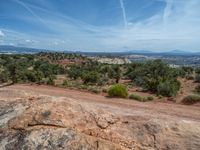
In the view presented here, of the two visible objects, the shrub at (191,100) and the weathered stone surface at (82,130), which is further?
the shrub at (191,100)

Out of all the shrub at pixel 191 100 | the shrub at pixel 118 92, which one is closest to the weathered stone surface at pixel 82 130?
the shrub at pixel 191 100

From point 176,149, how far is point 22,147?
3033mm

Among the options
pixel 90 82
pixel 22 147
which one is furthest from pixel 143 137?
pixel 90 82

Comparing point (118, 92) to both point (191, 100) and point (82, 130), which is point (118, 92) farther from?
point (82, 130)

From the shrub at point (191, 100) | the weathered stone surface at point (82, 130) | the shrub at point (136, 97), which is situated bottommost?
the shrub at point (136, 97)

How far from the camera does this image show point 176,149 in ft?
20.8

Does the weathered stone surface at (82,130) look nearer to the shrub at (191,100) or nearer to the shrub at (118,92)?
the shrub at (191,100)

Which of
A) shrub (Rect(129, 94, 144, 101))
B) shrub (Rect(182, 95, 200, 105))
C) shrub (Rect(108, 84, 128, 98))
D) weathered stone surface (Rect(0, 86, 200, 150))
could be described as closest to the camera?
weathered stone surface (Rect(0, 86, 200, 150))

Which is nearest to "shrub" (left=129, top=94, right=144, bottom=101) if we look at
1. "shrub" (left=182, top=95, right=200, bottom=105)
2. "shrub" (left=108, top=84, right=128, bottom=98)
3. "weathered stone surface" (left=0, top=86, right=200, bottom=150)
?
"shrub" (left=108, top=84, right=128, bottom=98)

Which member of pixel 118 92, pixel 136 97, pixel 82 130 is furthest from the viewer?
pixel 118 92

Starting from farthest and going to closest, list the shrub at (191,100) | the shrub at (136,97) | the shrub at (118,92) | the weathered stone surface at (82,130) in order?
1. the shrub at (118,92)
2. the shrub at (136,97)
3. the shrub at (191,100)
4. the weathered stone surface at (82,130)

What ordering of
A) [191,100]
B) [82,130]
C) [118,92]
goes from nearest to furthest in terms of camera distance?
[82,130] → [191,100] → [118,92]

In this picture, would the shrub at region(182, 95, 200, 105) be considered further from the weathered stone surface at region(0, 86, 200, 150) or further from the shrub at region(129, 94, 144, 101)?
the weathered stone surface at region(0, 86, 200, 150)

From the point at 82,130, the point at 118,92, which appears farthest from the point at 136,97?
the point at 82,130
